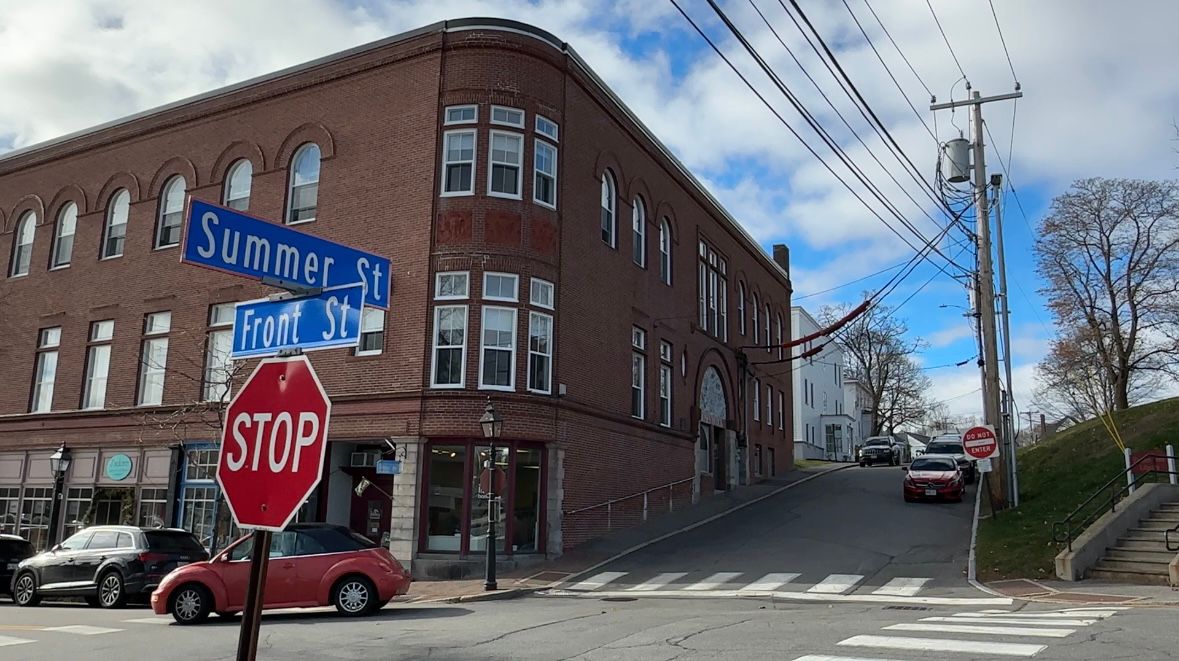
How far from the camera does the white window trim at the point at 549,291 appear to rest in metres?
22.0

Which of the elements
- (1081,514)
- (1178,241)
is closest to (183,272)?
(1081,514)

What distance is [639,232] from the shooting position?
29.0 m

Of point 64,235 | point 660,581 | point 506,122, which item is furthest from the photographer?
point 64,235

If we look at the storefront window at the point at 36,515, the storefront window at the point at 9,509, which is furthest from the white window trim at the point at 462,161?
the storefront window at the point at 9,509

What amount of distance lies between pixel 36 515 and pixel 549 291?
17846 mm

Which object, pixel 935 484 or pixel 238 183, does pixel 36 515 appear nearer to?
pixel 238 183

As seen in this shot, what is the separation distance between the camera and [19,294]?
30.4m

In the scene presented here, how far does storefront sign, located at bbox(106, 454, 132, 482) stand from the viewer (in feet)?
84.9

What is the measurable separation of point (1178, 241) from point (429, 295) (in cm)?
3037

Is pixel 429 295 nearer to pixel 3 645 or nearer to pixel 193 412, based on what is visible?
pixel 193 412

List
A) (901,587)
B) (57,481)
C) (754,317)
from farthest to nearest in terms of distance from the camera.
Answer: (754,317) < (57,481) < (901,587)

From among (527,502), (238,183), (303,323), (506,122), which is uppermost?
(506,122)

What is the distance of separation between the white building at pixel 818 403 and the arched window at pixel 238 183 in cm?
3653

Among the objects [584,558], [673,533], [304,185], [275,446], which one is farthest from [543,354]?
[275,446]
